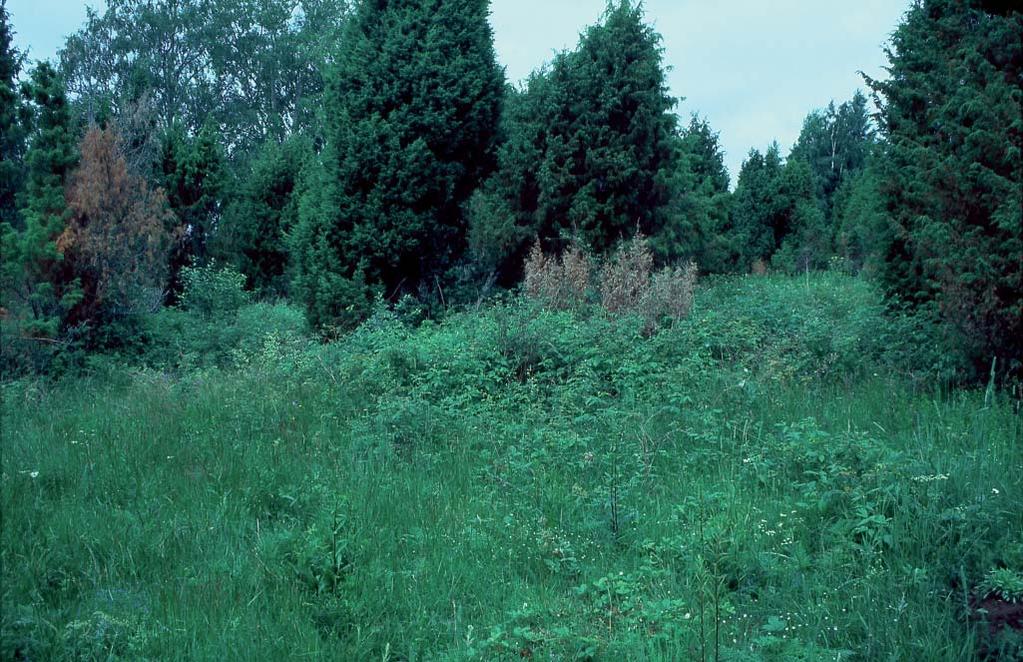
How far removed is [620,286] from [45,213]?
8026mm

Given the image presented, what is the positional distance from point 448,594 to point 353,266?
9018mm

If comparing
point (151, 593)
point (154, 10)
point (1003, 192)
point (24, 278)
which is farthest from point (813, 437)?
point (154, 10)

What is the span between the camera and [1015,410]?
6078 millimetres

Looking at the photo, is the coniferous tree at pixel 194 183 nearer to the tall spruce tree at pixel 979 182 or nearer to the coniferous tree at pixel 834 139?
the tall spruce tree at pixel 979 182

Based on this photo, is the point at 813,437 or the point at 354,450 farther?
the point at 354,450

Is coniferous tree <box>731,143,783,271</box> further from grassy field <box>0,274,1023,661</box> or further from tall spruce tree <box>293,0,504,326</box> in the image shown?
grassy field <box>0,274,1023,661</box>

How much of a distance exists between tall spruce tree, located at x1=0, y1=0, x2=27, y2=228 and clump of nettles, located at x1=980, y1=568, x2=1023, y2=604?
1121cm

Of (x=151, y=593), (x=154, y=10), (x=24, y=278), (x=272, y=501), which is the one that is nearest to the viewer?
(x=151, y=593)

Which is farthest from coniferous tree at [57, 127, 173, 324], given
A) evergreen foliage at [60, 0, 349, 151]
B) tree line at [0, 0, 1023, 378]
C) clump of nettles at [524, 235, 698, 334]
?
evergreen foliage at [60, 0, 349, 151]

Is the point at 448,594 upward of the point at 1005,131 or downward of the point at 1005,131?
downward

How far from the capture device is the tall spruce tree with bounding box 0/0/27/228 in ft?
32.4

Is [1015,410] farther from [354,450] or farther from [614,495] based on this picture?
[354,450]

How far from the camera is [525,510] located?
5000 mm

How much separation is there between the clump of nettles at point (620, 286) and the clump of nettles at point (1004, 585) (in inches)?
228
